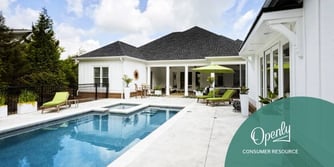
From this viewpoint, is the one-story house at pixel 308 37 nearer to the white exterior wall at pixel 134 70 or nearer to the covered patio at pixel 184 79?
the white exterior wall at pixel 134 70

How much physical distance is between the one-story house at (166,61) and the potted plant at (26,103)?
259 inches

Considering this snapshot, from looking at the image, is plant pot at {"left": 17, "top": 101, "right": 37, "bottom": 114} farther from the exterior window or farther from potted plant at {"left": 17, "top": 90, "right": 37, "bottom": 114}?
the exterior window

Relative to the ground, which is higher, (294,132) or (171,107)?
(294,132)

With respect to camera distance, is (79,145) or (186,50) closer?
(79,145)

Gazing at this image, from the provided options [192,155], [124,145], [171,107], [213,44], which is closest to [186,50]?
[213,44]

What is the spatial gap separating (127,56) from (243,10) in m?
11.6

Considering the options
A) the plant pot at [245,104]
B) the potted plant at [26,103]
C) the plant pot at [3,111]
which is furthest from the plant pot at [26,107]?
the plant pot at [245,104]

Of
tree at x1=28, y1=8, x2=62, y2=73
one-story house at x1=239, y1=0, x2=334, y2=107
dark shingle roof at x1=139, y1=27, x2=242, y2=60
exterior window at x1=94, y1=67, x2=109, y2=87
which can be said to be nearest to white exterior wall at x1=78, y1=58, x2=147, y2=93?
exterior window at x1=94, y1=67, x2=109, y2=87

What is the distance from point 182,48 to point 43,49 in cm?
1350

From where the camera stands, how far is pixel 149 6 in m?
20.5

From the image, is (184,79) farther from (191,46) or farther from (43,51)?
(43,51)

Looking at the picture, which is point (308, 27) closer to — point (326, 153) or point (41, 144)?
point (326, 153)

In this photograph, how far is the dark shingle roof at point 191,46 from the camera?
1800 centimetres

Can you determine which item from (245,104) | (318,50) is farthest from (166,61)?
(318,50)
